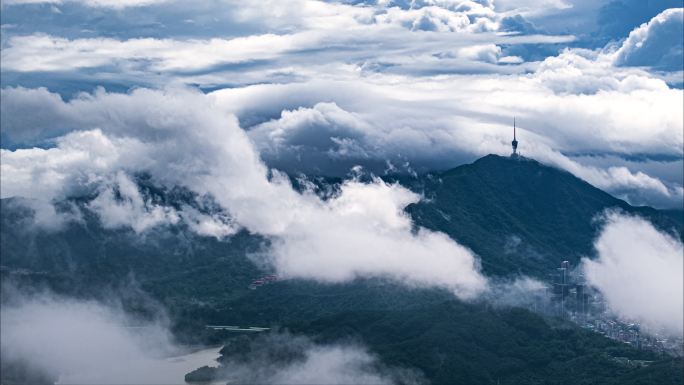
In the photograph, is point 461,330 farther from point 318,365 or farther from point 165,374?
point 165,374

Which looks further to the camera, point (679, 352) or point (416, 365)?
point (679, 352)

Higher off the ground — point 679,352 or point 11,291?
point 11,291

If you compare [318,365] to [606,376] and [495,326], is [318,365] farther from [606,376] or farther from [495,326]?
[606,376]

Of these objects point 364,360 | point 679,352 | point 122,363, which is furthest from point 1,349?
point 679,352

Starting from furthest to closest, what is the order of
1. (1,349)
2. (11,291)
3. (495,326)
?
(11,291) < (495,326) < (1,349)

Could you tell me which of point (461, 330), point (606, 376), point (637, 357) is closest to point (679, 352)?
point (637, 357)

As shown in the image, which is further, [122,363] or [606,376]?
[122,363]

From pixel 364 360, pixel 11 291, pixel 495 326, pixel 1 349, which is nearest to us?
pixel 1 349

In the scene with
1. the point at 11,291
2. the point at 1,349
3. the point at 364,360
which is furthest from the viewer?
the point at 11,291

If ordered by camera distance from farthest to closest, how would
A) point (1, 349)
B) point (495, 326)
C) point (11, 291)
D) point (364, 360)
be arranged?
point (11, 291), point (495, 326), point (364, 360), point (1, 349)
